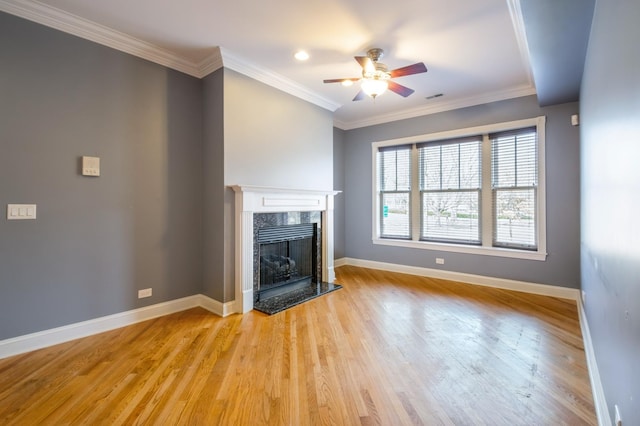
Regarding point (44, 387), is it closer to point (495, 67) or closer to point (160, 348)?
point (160, 348)

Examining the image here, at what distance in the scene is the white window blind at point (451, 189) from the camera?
463 cm

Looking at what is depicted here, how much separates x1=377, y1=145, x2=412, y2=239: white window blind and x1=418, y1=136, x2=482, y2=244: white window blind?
10.5 inches

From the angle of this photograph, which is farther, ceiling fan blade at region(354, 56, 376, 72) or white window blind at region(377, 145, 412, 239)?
white window blind at region(377, 145, 412, 239)

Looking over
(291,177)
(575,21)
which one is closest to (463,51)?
(575,21)

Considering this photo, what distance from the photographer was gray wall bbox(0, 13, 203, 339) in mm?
2455

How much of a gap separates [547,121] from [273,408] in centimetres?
475

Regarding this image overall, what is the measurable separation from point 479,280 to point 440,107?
9.41 feet

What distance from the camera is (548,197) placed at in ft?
13.0

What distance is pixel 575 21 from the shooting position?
2.20 m

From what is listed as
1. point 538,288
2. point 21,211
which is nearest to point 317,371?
point 21,211

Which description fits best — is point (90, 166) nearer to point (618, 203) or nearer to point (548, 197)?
point (618, 203)

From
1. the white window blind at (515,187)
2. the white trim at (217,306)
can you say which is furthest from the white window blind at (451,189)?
the white trim at (217,306)

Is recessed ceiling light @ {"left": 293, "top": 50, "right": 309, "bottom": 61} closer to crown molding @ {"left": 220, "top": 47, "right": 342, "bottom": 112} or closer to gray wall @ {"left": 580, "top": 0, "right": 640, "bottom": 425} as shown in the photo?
crown molding @ {"left": 220, "top": 47, "right": 342, "bottom": 112}

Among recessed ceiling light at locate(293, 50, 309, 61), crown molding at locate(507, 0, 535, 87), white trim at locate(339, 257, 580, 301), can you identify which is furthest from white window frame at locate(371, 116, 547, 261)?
recessed ceiling light at locate(293, 50, 309, 61)
